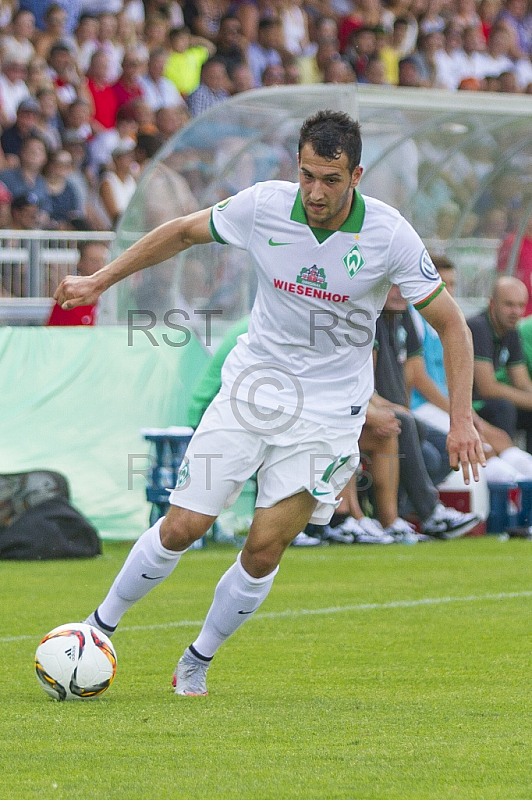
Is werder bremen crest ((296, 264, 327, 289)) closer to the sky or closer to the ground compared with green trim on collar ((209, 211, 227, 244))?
closer to the ground

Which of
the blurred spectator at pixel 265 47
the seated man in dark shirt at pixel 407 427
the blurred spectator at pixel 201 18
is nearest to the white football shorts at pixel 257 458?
the seated man in dark shirt at pixel 407 427

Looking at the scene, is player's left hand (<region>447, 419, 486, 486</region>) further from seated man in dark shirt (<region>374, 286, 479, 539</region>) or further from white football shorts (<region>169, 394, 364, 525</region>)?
seated man in dark shirt (<region>374, 286, 479, 539</region>)

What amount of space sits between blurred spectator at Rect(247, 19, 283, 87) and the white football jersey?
12.5m

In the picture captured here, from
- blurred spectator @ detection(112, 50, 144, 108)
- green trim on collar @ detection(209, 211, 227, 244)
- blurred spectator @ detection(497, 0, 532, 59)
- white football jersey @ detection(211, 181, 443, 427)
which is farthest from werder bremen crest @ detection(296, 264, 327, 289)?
blurred spectator @ detection(497, 0, 532, 59)

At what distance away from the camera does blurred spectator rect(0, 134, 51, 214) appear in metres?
14.3

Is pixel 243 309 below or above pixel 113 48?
below

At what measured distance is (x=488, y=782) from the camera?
13.2 ft

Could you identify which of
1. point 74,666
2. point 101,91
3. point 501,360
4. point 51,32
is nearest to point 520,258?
point 501,360

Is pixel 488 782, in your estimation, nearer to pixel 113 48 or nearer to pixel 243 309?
pixel 243 309

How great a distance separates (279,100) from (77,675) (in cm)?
818

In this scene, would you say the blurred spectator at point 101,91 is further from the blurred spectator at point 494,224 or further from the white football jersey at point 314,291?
the white football jersey at point 314,291

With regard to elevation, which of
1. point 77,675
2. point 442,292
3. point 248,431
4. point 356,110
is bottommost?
point 77,675

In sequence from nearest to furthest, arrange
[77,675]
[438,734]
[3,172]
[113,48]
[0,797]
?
1. [0,797]
2. [438,734]
3. [77,675]
4. [3,172]
5. [113,48]

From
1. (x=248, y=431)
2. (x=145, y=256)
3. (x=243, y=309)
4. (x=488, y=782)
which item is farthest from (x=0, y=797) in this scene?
(x=243, y=309)
